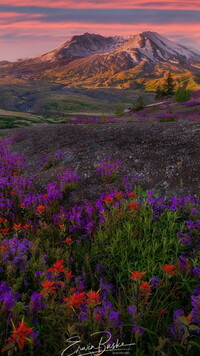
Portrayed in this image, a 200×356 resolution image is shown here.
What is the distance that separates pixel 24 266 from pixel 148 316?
195 cm

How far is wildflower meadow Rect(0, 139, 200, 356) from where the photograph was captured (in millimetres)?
2785

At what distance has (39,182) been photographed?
9.57 metres

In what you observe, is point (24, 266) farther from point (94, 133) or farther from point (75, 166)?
point (94, 133)

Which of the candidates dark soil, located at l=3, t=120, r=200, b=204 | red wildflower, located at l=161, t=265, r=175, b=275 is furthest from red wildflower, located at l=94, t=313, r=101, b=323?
dark soil, located at l=3, t=120, r=200, b=204

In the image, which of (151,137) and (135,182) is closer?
(135,182)

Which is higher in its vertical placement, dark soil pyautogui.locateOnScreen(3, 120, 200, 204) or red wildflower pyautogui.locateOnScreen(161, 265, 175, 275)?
red wildflower pyautogui.locateOnScreen(161, 265, 175, 275)

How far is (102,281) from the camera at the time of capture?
167 inches

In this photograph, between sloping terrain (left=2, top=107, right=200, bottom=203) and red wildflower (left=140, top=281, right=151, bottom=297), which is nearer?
red wildflower (left=140, top=281, right=151, bottom=297)

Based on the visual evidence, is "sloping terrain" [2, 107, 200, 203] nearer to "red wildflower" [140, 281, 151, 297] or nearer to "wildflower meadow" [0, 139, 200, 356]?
"wildflower meadow" [0, 139, 200, 356]

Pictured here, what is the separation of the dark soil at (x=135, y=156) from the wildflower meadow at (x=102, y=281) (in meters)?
0.69

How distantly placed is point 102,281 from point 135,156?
21.3 ft

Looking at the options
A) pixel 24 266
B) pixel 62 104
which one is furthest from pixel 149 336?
pixel 62 104

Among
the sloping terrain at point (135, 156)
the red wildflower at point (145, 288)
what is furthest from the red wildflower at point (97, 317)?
the sloping terrain at point (135, 156)

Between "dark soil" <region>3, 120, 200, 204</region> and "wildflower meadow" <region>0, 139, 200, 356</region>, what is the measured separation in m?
0.69
